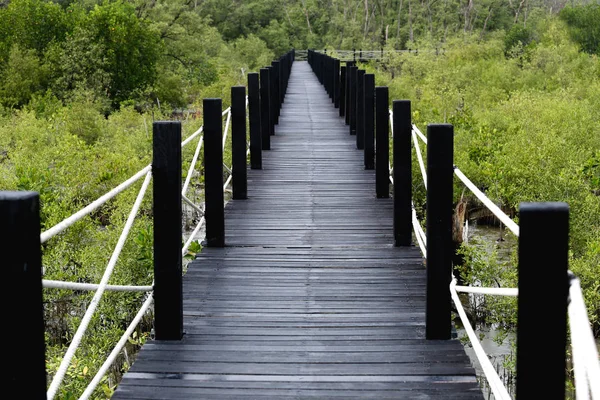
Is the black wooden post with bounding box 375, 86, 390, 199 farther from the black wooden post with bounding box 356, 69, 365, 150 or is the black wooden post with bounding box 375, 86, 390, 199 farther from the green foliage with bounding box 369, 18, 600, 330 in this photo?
the green foliage with bounding box 369, 18, 600, 330

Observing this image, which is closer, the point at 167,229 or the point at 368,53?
the point at 167,229

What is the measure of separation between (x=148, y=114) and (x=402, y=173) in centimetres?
2509

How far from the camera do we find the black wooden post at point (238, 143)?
7492mm

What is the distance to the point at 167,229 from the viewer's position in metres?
4.08

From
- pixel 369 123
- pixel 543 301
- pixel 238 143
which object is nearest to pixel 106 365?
pixel 543 301

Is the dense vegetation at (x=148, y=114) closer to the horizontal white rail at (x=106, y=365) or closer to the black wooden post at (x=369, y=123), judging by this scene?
the black wooden post at (x=369, y=123)

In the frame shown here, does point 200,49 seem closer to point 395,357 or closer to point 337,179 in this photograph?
point 337,179

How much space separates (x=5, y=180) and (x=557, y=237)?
12.8 m

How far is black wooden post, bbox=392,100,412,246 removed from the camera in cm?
592

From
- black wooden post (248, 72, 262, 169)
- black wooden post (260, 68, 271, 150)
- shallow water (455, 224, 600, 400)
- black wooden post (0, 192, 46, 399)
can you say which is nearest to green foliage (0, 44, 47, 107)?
shallow water (455, 224, 600, 400)

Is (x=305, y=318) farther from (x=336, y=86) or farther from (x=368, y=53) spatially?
(x=368, y=53)

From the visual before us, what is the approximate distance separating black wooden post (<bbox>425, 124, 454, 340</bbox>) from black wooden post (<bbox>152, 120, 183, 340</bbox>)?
1221 mm

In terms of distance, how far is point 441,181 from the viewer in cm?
398

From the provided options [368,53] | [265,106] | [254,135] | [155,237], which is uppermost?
[368,53]
